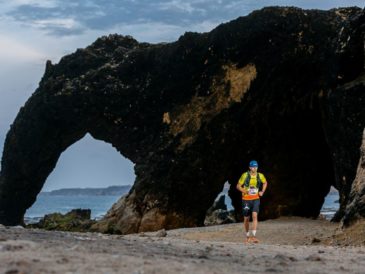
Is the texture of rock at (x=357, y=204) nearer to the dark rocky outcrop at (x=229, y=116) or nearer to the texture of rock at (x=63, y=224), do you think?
the dark rocky outcrop at (x=229, y=116)

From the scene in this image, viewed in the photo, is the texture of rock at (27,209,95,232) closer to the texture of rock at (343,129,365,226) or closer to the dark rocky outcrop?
the dark rocky outcrop

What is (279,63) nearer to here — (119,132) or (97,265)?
(119,132)

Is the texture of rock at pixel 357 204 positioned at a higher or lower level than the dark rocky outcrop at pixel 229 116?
lower

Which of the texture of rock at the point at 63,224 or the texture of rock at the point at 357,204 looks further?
the texture of rock at the point at 63,224

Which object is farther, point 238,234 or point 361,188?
point 238,234

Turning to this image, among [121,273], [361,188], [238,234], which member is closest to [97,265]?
[121,273]

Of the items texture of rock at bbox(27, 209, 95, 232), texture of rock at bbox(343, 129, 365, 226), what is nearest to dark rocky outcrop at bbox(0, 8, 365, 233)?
texture of rock at bbox(27, 209, 95, 232)

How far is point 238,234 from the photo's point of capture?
22.0 m

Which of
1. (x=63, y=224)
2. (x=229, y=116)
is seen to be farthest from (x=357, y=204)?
(x=63, y=224)

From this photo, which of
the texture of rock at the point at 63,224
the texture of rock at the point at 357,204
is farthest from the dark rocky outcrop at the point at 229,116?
the texture of rock at the point at 357,204

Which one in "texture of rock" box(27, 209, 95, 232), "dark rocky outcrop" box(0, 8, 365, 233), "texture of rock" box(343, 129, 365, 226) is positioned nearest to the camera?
"texture of rock" box(343, 129, 365, 226)

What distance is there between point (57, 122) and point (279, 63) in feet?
45.8

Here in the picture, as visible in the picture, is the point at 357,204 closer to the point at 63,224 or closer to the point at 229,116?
the point at 229,116

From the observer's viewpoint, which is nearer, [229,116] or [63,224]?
[229,116]
